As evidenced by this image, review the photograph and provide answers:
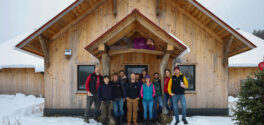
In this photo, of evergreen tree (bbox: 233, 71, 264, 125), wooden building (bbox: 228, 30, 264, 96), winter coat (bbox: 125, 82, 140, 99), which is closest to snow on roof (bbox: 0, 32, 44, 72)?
winter coat (bbox: 125, 82, 140, 99)

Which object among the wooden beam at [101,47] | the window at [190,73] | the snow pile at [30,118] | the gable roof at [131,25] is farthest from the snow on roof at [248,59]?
the snow pile at [30,118]

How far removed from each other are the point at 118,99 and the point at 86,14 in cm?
428

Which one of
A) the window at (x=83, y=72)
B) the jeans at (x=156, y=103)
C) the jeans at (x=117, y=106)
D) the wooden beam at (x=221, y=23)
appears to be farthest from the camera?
the window at (x=83, y=72)

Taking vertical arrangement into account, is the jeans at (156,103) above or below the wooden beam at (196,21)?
below

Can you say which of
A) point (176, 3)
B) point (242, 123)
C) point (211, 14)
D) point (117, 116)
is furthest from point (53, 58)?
point (242, 123)

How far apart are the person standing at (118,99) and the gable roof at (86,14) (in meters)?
3.48

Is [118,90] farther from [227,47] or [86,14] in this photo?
[227,47]

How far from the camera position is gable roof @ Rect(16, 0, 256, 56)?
281 inches

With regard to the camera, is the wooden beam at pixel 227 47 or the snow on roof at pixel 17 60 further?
the snow on roof at pixel 17 60

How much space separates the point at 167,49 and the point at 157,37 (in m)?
0.54

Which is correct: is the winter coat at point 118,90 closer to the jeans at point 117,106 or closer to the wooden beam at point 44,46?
the jeans at point 117,106

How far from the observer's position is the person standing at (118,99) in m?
6.11

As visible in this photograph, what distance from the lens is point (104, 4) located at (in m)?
8.32

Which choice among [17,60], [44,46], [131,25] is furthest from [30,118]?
[17,60]
